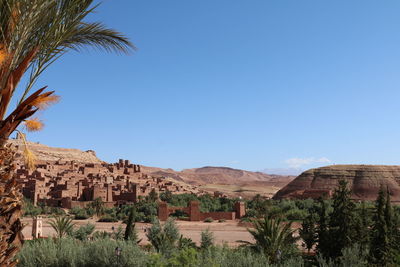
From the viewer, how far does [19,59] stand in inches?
246

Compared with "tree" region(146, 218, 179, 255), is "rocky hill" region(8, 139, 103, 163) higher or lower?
higher

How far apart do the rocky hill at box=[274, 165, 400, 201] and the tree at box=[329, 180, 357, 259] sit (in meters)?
53.1

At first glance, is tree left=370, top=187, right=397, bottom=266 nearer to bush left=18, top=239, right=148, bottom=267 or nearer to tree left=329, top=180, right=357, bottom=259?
tree left=329, top=180, right=357, bottom=259

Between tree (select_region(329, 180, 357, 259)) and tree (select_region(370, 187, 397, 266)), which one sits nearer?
tree (select_region(329, 180, 357, 259))

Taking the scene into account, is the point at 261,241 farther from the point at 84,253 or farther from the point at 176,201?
the point at 176,201

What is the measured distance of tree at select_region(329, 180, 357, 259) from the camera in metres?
12.7

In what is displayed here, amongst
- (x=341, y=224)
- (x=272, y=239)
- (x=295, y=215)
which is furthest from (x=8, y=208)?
(x=295, y=215)

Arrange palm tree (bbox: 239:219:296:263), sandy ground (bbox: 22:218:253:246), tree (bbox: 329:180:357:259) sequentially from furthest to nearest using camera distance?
sandy ground (bbox: 22:218:253:246), tree (bbox: 329:180:357:259), palm tree (bbox: 239:219:296:263)

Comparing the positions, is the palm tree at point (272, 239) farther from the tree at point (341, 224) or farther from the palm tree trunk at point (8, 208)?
the palm tree trunk at point (8, 208)

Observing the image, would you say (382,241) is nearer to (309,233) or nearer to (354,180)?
(309,233)

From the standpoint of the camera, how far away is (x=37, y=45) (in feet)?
20.1

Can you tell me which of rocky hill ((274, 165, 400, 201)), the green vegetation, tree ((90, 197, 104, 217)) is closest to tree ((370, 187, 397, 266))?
the green vegetation

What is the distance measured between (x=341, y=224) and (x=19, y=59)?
36.7 feet

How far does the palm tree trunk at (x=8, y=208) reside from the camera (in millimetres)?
5500
